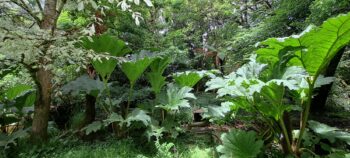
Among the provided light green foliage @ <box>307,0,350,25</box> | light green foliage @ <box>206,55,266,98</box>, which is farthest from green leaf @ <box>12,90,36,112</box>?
light green foliage @ <box>307,0,350,25</box>

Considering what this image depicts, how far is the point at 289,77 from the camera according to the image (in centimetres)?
223

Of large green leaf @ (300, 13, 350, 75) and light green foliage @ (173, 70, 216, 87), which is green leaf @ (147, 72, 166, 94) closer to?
light green foliage @ (173, 70, 216, 87)

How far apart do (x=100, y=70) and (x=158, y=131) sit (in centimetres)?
89

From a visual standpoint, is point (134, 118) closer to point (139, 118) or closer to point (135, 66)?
point (139, 118)

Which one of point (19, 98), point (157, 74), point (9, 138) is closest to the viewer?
point (9, 138)

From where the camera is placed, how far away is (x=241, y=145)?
242cm

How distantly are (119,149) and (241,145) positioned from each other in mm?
1191

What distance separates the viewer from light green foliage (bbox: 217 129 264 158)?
2.35 m

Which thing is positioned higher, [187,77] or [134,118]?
[187,77]

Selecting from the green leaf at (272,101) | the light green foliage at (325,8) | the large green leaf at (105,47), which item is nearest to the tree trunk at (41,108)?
the large green leaf at (105,47)

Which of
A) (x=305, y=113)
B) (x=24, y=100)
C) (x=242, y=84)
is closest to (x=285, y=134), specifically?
(x=305, y=113)

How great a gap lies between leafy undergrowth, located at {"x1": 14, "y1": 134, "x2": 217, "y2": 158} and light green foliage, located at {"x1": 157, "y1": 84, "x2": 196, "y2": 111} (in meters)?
0.36

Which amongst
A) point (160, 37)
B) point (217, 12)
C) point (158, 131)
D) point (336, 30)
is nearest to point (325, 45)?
point (336, 30)

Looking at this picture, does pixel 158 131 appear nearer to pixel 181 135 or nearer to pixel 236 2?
pixel 181 135
